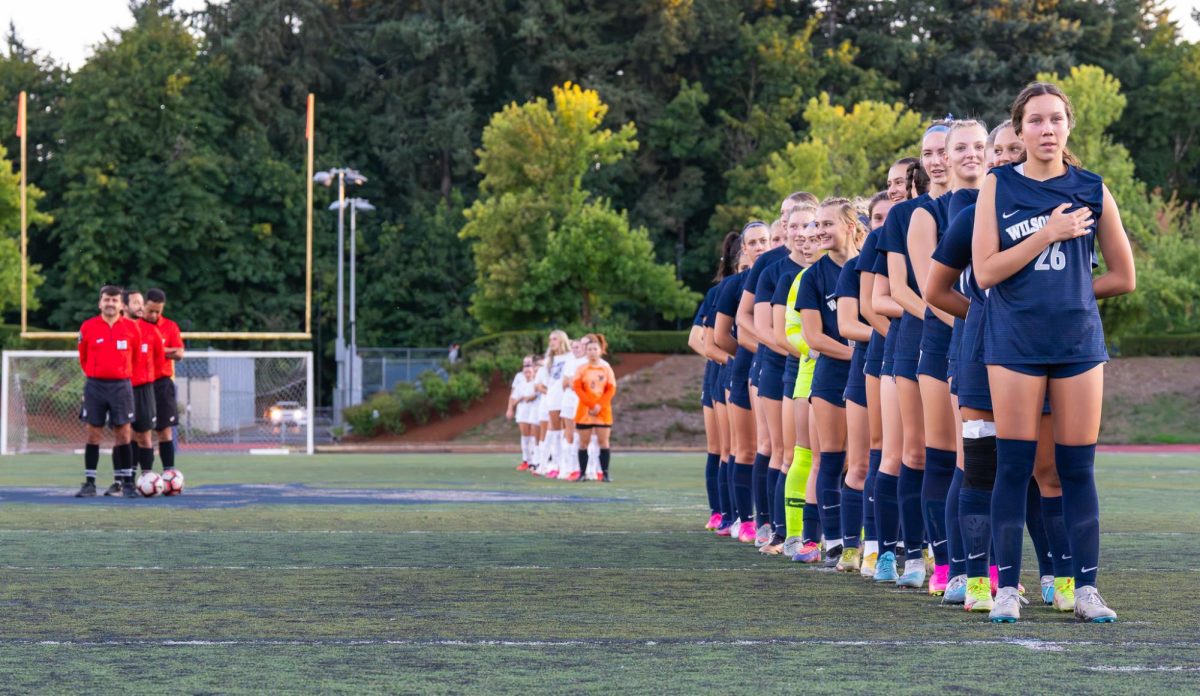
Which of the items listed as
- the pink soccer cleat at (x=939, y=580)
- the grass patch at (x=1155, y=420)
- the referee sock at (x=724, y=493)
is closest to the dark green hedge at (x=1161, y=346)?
the grass patch at (x=1155, y=420)

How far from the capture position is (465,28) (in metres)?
63.8

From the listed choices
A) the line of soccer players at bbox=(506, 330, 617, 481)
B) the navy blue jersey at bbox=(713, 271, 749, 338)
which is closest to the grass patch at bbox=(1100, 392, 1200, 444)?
the line of soccer players at bbox=(506, 330, 617, 481)

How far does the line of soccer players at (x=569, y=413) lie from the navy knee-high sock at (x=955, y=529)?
42.4 feet

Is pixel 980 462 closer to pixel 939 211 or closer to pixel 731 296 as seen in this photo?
pixel 939 211

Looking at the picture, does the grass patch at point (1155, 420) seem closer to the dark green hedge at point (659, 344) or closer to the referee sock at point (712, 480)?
the dark green hedge at point (659, 344)

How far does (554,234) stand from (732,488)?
4044 centimetres

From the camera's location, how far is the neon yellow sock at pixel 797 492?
32.4 feet

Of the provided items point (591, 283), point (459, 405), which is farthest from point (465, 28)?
point (459, 405)

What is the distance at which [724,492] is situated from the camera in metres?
12.1

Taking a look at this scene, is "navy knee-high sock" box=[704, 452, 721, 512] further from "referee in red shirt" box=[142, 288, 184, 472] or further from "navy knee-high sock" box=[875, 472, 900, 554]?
"referee in red shirt" box=[142, 288, 184, 472]

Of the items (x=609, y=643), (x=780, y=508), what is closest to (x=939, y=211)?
(x=609, y=643)

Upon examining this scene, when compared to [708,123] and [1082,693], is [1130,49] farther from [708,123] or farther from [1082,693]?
[1082,693]

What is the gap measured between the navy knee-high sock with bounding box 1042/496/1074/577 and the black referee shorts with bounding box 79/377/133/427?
408 inches

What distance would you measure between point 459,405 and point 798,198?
3516 centimetres
